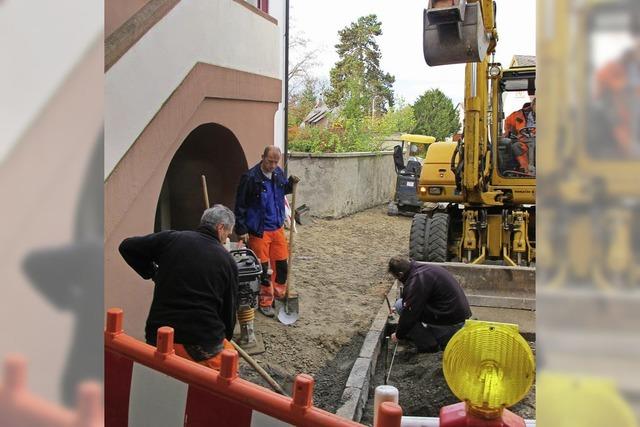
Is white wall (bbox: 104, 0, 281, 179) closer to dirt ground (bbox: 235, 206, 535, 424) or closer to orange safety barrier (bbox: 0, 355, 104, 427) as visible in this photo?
dirt ground (bbox: 235, 206, 535, 424)

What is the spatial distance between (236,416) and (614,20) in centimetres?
203

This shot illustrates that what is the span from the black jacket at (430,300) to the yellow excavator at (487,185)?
2.71m

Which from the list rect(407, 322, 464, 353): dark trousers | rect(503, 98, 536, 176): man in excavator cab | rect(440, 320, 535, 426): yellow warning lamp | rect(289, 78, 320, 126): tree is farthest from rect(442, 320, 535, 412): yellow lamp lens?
rect(289, 78, 320, 126): tree

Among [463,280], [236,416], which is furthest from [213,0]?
[236,416]

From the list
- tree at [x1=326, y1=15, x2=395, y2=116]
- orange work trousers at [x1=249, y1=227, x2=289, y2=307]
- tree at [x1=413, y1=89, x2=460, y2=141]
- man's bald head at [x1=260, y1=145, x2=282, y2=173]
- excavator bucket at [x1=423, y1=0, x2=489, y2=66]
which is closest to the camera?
excavator bucket at [x1=423, y1=0, x2=489, y2=66]

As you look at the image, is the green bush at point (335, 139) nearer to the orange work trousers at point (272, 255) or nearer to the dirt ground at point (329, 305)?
the dirt ground at point (329, 305)

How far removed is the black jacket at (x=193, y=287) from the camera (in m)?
3.49

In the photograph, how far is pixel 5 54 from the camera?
0.77 meters

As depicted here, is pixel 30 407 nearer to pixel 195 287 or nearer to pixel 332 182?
pixel 195 287

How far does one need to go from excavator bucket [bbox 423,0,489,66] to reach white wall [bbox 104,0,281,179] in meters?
2.14

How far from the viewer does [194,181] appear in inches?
298

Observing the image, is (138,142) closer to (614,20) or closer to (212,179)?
(212,179)

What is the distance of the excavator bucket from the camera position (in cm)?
376

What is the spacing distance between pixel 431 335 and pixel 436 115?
33973 mm
